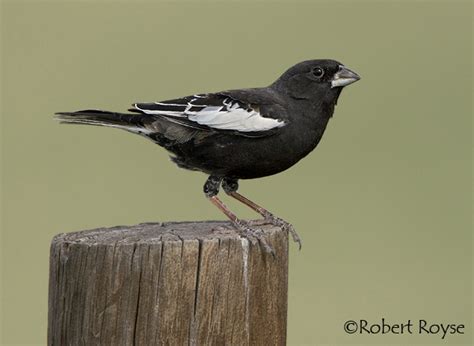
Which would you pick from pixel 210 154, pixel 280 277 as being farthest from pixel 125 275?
pixel 210 154

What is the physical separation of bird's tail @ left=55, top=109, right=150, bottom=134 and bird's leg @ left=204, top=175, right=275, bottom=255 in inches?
24.1

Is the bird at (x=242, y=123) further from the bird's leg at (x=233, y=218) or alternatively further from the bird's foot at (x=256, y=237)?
the bird's foot at (x=256, y=237)

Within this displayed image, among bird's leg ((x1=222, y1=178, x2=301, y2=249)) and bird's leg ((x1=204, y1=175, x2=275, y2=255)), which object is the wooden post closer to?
bird's leg ((x1=204, y1=175, x2=275, y2=255))

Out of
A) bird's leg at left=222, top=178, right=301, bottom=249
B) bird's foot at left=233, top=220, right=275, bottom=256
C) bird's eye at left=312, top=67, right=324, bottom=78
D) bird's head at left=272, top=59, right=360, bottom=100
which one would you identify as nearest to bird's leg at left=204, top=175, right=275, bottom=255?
bird's foot at left=233, top=220, right=275, bottom=256

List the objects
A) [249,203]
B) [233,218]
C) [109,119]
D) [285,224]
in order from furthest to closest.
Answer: [249,203] < [109,119] < [285,224] < [233,218]

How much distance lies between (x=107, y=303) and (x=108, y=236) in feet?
1.66

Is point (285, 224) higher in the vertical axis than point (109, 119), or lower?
lower

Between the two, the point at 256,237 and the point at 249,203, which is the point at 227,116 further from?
the point at 256,237

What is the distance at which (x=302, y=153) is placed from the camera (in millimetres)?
5270

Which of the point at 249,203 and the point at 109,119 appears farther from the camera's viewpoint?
the point at 249,203

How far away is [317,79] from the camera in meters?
5.52

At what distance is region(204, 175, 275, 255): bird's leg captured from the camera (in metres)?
4.04

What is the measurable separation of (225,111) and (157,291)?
1830 mm

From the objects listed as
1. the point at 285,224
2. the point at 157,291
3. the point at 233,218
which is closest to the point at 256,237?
the point at 157,291
